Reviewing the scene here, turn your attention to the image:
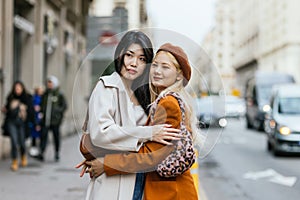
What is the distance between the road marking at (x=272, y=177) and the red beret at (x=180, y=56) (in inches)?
312

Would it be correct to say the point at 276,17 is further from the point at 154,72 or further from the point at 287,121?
the point at 154,72

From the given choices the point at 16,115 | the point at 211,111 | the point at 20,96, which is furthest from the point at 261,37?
the point at 211,111

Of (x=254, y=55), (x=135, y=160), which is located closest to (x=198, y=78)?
(x=135, y=160)

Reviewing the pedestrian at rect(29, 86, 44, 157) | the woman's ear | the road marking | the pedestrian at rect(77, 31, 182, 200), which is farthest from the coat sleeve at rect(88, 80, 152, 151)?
the pedestrian at rect(29, 86, 44, 157)

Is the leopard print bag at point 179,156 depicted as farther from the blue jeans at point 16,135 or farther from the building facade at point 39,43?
the blue jeans at point 16,135

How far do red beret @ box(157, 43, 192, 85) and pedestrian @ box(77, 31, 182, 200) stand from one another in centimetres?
14

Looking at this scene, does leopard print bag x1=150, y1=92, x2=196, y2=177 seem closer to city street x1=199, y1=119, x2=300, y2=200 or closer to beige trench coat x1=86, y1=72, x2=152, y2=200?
beige trench coat x1=86, y1=72, x2=152, y2=200

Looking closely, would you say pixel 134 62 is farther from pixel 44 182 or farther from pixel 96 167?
pixel 44 182

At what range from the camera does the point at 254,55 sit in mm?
93812

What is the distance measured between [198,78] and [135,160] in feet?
2.30

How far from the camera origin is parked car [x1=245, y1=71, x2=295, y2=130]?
30.1m

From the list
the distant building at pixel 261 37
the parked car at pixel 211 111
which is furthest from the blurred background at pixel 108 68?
the distant building at pixel 261 37

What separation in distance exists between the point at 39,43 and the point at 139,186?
15.8 m

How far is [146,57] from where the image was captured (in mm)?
3477
